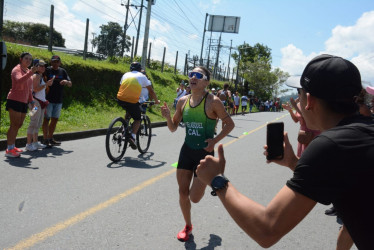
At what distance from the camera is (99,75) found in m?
16.0

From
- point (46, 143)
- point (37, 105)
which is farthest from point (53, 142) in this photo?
point (37, 105)

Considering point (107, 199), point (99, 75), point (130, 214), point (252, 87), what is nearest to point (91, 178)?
point (107, 199)

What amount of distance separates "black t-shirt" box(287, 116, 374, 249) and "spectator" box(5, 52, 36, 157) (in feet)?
20.1

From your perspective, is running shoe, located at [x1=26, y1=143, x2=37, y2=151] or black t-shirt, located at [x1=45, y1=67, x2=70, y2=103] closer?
running shoe, located at [x1=26, y1=143, x2=37, y2=151]

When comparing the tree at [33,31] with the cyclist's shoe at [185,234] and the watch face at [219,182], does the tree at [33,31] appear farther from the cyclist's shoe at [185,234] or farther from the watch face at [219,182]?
the watch face at [219,182]

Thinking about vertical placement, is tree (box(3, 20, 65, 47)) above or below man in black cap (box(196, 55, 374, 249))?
above

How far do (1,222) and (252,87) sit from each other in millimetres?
69024

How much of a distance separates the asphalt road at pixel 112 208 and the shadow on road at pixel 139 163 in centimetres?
2

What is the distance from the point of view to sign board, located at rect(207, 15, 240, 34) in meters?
48.8

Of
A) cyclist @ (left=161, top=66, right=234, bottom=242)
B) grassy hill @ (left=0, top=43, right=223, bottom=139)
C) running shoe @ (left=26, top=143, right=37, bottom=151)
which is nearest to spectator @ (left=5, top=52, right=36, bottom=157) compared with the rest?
running shoe @ (left=26, top=143, right=37, bottom=151)

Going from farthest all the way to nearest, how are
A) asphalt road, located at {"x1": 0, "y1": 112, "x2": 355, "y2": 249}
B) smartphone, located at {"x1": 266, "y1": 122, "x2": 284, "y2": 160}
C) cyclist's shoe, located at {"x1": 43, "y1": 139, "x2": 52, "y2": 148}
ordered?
cyclist's shoe, located at {"x1": 43, "y1": 139, "x2": 52, "y2": 148} → asphalt road, located at {"x1": 0, "y1": 112, "x2": 355, "y2": 249} → smartphone, located at {"x1": 266, "y1": 122, "x2": 284, "y2": 160}

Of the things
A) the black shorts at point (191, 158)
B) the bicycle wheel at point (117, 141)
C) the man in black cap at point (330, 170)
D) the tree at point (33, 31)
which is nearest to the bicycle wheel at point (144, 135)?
the bicycle wheel at point (117, 141)

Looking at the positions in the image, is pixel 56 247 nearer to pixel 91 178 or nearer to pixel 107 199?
pixel 107 199

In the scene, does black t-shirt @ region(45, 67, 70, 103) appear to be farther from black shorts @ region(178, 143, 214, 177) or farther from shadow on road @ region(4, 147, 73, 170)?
black shorts @ region(178, 143, 214, 177)
